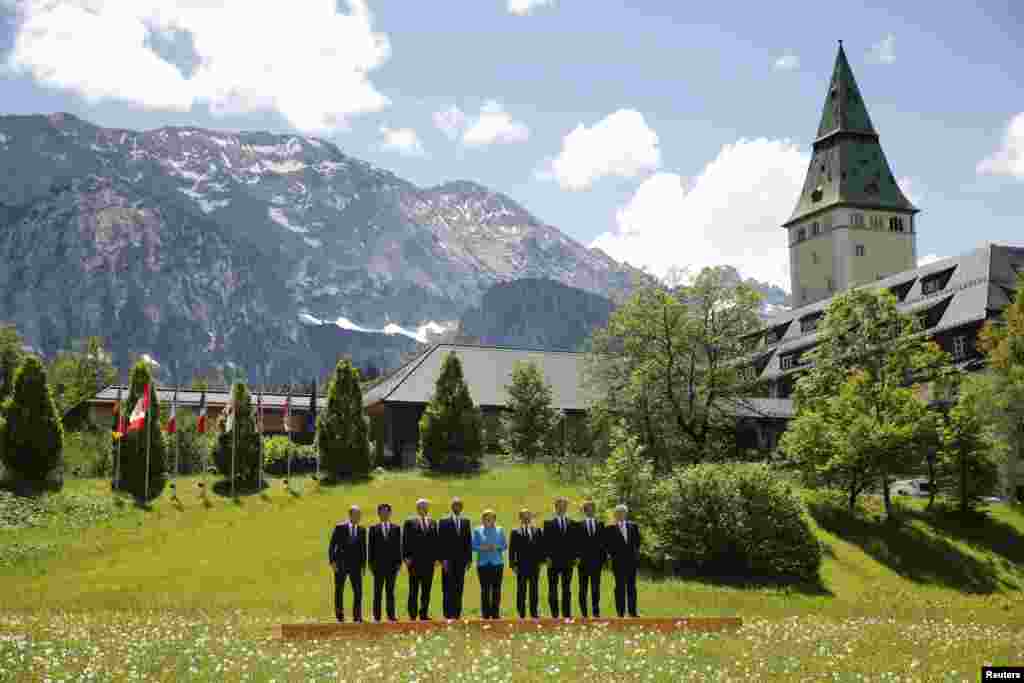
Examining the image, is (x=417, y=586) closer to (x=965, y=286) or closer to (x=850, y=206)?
(x=965, y=286)

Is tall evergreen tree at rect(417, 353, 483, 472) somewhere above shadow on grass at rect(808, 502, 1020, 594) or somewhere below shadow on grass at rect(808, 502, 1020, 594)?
above

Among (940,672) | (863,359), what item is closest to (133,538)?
(940,672)

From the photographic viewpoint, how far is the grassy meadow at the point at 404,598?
12.4 m

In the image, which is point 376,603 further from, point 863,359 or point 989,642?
point 863,359

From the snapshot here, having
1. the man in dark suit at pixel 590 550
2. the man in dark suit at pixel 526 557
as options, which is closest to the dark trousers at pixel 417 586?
the man in dark suit at pixel 526 557

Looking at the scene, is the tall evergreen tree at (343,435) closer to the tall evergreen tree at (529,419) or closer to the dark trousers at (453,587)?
the tall evergreen tree at (529,419)

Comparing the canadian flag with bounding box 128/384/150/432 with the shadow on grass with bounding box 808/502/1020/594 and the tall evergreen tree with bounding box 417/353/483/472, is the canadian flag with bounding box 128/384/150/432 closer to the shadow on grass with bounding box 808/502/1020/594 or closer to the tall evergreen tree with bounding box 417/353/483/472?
the tall evergreen tree with bounding box 417/353/483/472

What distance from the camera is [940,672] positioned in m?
12.6

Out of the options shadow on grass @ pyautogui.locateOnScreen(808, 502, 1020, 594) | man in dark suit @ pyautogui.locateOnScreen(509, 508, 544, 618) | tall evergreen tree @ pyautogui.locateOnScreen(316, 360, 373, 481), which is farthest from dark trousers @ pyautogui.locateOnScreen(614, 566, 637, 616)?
tall evergreen tree @ pyautogui.locateOnScreen(316, 360, 373, 481)

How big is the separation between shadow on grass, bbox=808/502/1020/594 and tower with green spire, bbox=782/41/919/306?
6560 cm

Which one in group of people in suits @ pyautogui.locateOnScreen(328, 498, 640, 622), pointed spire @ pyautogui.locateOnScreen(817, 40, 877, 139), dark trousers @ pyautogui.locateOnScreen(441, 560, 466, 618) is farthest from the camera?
pointed spire @ pyautogui.locateOnScreen(817, 40, 877, 139)

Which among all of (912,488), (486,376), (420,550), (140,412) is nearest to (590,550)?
(420,550)

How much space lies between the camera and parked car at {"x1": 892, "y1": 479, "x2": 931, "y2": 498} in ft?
163

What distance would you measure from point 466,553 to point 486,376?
4757 cm
